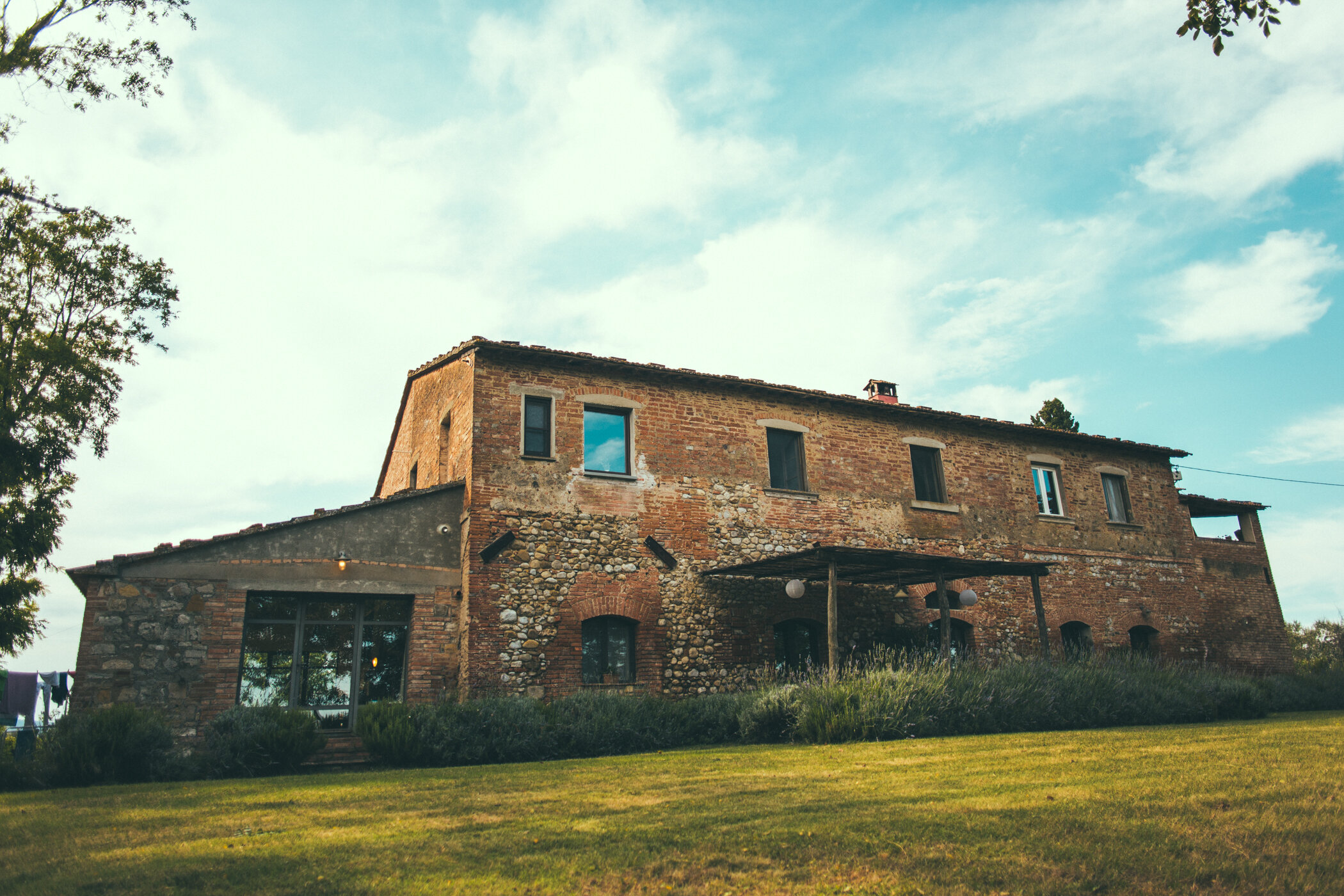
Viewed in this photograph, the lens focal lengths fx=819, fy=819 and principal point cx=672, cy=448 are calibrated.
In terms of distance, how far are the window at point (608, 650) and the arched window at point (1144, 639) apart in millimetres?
11649

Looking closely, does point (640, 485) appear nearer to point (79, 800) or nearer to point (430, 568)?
point (430, 568)

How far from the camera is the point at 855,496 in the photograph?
15.8m

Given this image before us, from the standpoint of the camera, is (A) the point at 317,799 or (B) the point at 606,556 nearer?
(A) the point at 317,799

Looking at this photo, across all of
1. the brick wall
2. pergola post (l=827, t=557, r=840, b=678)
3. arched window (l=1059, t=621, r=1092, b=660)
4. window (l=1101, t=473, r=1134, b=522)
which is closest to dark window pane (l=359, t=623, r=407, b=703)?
the brick wall

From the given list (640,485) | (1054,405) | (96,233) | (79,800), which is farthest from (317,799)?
(1054,405)

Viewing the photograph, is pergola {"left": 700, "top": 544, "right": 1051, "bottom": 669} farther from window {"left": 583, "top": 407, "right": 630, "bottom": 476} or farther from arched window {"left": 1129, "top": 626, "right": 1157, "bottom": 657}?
arched window {"left": 1129, "top": 626, "right": 1157, "bottom": 657}

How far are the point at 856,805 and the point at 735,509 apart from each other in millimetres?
9491

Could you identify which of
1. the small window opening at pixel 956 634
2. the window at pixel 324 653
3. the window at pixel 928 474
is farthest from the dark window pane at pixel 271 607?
the window at pixel 928 474

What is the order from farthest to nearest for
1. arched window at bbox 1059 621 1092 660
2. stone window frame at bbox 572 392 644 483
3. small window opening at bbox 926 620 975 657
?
arched window at bbox 1059 621 1092 660 → small window opening at bbox 926 620 975 657 → stone window frame at bbox 572 392 644 483

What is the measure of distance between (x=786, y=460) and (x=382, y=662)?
7.88m

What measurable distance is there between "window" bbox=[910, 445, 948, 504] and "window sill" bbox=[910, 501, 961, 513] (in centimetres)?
11

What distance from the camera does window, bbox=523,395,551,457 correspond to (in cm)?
1345

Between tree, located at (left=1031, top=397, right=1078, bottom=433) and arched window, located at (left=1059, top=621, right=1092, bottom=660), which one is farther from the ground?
tree, located at (left=1031, top=397, right=1078, bottom=433)

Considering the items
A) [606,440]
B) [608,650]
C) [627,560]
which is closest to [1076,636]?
[627,560]
